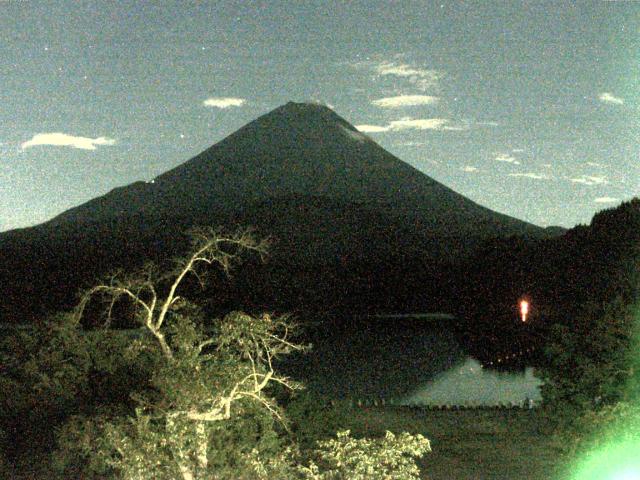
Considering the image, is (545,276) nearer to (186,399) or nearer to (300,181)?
(186,399)

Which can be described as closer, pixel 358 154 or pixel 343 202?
pixel 343 202

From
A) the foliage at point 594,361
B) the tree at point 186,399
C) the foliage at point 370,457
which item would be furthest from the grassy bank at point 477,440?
the tree at point 186,399

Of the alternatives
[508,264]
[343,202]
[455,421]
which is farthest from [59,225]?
[455,421]

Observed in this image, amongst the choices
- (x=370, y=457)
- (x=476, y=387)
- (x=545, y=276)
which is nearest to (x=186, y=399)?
(x=370, y=457)

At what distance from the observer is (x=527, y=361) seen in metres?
34.9

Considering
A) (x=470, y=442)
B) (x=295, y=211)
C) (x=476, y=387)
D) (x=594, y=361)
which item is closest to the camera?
(x=594, y=361)

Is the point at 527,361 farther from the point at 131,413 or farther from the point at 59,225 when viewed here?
the point at 59,225

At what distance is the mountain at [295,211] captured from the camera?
9150 centimetres

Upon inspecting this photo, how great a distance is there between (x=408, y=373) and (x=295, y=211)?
305 feet

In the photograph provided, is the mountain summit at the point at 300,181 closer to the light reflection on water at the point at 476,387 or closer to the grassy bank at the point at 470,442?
the light reflection on water at the point at 476,387

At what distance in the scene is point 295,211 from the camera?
→ 125375mm

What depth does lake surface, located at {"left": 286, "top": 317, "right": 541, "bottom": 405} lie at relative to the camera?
2664cm

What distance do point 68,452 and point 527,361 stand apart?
28.2 meters

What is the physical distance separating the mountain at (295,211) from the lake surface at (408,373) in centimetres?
2655
